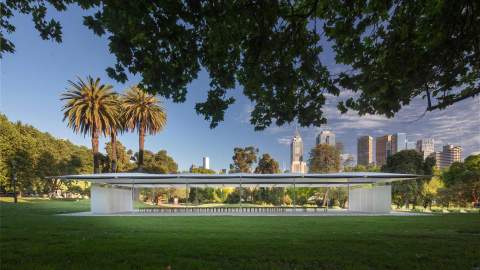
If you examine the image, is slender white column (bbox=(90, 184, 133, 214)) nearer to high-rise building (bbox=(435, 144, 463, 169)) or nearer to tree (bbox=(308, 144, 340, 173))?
tree (bbox=(308, 144, 340, 173))

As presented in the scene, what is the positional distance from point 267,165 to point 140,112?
941 inches

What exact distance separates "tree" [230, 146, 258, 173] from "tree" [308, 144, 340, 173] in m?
11.3

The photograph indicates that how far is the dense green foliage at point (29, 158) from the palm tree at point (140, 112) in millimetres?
12414

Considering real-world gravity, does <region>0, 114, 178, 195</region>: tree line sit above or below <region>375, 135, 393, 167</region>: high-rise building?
below

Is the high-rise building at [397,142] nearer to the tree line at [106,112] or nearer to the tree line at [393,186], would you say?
the tree line at [393,186]

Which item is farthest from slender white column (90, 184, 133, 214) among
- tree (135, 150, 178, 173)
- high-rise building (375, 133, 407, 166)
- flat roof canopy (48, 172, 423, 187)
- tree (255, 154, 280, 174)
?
high-rise building (375, 133, 407, 166)

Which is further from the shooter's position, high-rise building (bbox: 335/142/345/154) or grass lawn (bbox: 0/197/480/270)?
high-rise building (bbox: 335/142/345/154)

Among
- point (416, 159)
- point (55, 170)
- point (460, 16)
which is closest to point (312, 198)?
point (416, 159)

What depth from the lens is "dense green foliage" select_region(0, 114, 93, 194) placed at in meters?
36.8

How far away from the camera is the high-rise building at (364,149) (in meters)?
158

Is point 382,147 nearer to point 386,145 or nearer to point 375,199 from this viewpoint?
point 386,145

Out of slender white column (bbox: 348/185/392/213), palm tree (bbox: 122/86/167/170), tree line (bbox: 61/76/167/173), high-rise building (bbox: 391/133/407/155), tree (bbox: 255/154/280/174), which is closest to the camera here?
slender white column (bbox: 348/185/392/213)

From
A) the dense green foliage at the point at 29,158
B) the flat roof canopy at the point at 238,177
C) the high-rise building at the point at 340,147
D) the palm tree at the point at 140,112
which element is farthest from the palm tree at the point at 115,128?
the high-rise building at the point at 340,147

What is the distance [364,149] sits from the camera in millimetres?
165125
